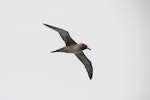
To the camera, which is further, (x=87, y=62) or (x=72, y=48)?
(x=87, y=62)

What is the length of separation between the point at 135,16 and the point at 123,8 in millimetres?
4304

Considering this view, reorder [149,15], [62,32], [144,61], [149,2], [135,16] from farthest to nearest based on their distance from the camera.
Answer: [149,2]
[149,15]
[135,16]
[144,61]
[62,32]

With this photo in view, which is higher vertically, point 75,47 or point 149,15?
point 75,47

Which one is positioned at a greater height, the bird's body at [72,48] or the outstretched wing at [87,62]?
the bird's body at [72,48]

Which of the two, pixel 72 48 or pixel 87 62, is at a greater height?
pixel 72 48

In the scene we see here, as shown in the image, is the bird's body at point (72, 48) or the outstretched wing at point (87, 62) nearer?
the bird's body at point (72, 48)

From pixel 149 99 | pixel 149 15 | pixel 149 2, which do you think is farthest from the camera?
pixel 149 2

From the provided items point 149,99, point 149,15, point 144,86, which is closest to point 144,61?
point 144,86

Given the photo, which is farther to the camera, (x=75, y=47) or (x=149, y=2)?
(x=149, y=2)

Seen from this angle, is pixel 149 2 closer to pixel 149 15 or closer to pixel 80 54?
pixel 149 15

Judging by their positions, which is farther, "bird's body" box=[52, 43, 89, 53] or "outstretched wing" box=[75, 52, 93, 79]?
"outstretched wing" box=[75, 52, 93, 79]

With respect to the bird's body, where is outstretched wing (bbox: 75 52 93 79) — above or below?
below

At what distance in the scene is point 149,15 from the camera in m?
149

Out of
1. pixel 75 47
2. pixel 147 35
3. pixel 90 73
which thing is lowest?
pixel 147 35
